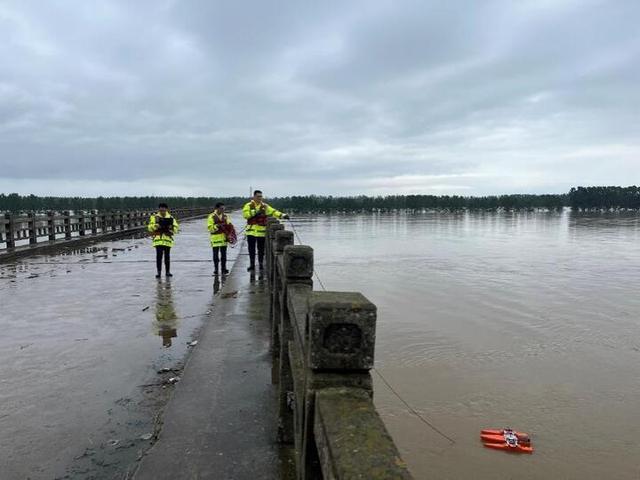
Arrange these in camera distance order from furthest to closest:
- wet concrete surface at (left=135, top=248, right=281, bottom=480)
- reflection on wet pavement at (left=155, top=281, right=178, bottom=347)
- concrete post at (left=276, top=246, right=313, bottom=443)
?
reflection on wet pavement at (left=155, top=281, right=178, bottom=347) < concrete post at (left=276, top=246, right=313, bottom=443) < wet concrete surface at (left=135, top=248, right=281, bottom=480)

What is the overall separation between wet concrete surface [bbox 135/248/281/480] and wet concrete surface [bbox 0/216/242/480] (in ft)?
0.85

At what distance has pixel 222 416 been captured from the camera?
3764mm

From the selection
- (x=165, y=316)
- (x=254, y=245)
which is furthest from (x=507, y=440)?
(x=254, y=245)

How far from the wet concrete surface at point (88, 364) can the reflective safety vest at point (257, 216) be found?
1.44 m

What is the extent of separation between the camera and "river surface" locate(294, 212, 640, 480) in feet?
15.0

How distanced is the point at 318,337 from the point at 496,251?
21.7 metres

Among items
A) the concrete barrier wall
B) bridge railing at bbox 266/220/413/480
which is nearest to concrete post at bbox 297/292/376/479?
bridge railing at bbox 266/220/413/480

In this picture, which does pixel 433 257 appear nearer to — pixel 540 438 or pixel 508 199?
pixel 540 438

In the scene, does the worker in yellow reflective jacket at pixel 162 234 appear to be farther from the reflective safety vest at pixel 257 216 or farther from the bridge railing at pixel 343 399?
the bridge railing at pixel 343 399

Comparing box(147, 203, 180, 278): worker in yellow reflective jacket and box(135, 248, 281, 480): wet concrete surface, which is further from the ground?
box(147, 203, 180, 278): worker in yellow reflective jacket

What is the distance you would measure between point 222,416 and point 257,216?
23.3ft

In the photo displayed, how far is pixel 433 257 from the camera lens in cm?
1956

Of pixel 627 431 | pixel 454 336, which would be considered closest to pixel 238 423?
pixel 627 431

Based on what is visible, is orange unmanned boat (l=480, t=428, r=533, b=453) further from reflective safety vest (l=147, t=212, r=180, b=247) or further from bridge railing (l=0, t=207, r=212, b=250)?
bridge railing (l=0, t=207, r=212, b=250)
